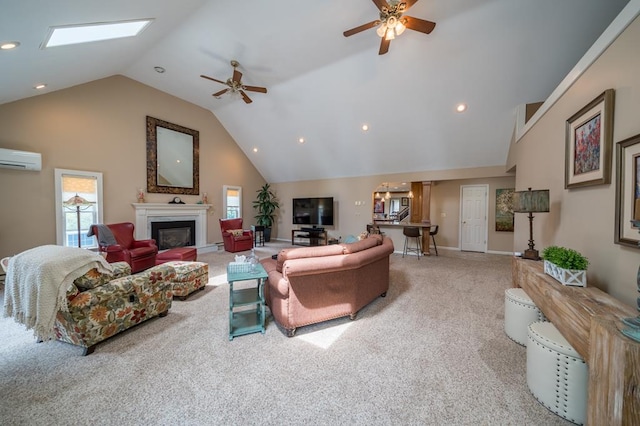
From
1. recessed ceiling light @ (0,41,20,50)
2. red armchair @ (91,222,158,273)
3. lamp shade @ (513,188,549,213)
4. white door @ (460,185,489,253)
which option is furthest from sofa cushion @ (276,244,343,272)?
white door @ (460,185,489,253)

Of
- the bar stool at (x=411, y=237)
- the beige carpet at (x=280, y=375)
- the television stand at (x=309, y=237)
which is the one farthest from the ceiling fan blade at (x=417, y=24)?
the television stand at (x=309, y=237)

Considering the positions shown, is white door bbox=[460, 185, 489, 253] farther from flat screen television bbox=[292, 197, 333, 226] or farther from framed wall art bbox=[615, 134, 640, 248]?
framed wall art bbox=[615, 134, 640, 248]

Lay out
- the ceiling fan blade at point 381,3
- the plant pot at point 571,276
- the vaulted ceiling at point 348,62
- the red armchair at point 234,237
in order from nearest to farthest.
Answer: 1. the plant pot at point 571,276
2. the ceiling fan blade at point 381,3
3. the vaulted ceiling at point 348,62
4. the red armchair at point 234,237

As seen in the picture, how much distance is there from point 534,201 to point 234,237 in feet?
20.8

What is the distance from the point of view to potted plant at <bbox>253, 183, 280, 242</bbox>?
847 cm

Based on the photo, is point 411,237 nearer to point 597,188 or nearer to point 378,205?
point 378,205

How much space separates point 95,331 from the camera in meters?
2.08

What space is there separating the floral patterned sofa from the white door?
24.8 feet

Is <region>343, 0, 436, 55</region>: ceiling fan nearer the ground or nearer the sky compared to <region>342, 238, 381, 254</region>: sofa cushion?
nearer the sky

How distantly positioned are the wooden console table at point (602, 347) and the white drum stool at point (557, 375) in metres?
0.11

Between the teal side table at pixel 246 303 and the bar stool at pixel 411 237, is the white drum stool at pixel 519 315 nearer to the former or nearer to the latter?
the teal side table at pixel 246 303

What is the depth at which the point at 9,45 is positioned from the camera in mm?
2371

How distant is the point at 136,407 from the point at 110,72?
5.97m

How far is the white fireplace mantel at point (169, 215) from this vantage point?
5512 mm
